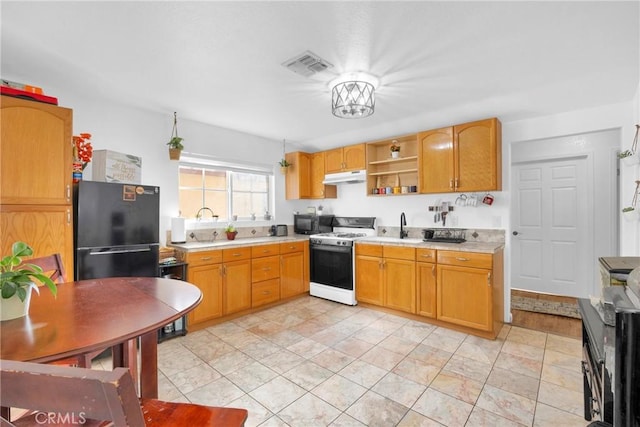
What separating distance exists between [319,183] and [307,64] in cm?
263

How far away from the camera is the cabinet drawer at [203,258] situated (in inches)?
122

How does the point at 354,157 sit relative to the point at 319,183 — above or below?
above

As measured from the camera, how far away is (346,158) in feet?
14.5

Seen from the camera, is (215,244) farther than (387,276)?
No

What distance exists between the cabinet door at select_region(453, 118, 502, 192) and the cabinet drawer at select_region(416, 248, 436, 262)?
80cm

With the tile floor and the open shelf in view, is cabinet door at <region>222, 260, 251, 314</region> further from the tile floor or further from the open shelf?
the open shelf

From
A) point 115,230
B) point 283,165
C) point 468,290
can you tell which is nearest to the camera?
point 115,230

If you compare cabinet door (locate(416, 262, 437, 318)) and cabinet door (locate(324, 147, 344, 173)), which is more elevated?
cabinet door (locate(324, 147, 344, 173))

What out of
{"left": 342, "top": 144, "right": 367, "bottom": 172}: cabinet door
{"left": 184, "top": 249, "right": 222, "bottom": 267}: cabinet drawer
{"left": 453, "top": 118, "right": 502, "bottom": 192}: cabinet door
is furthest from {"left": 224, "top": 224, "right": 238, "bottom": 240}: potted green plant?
{"left": 453, "top": 118, "right": 502, "bottom": 192}: cabinet door

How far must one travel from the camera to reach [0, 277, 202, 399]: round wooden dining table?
2.88 ft

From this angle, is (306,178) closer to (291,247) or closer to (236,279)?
(291,247)

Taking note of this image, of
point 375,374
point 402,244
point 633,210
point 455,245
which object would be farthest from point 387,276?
point 633,210

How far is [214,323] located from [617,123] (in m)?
4.64

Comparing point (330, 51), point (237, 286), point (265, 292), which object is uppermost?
point (330, 51)
